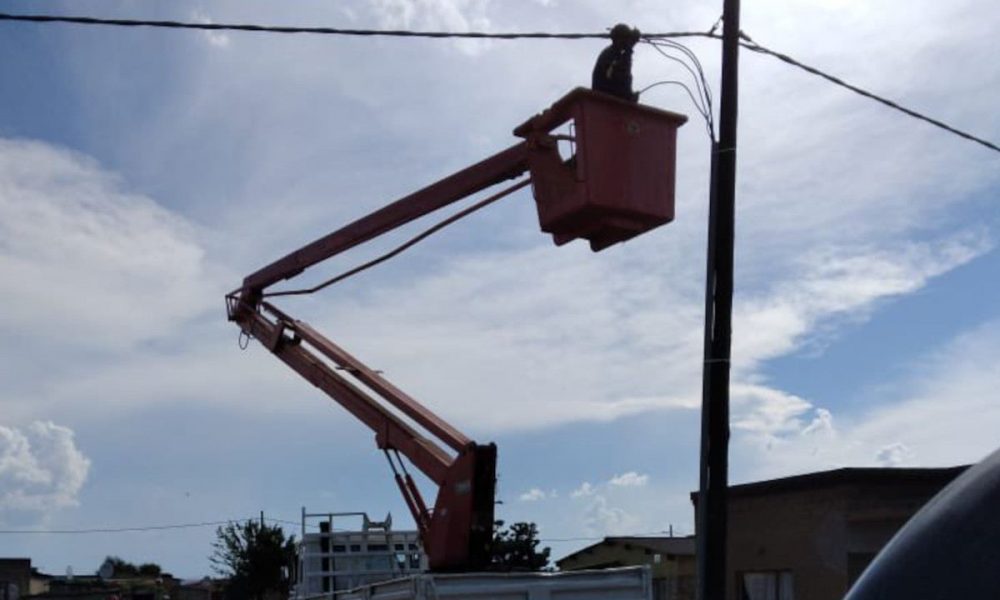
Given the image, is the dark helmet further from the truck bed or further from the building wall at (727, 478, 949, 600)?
the building wall at (727, 478, 949, 600)

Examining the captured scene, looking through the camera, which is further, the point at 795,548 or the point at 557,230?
the point at 795,548

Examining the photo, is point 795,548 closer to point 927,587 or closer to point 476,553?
point 476,553

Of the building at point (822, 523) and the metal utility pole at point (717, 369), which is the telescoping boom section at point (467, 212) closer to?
the metal utility pole at point (717, 369)

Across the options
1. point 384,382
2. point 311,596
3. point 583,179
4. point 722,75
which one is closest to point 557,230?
point 583,179

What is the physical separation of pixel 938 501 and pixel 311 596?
53.9ft

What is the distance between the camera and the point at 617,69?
11711 millimetres

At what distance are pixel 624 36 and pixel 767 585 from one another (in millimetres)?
17287

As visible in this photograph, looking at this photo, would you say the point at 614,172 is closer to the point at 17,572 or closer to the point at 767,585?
the point at 767,585

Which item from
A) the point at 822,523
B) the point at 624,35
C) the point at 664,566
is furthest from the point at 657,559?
the point at 624,35

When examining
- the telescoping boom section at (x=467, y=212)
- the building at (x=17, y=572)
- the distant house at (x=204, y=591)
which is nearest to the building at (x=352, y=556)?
the telescoping boom section at (x=467, y=212)

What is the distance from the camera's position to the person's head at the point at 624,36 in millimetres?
11992

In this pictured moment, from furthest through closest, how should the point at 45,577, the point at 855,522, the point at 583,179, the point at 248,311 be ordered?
1. the point at 45,577
2. the point at 855,522
3. the point at 248,311
4. the point at 583,179

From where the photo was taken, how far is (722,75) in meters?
13.0

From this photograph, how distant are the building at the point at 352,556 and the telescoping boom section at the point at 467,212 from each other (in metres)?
1.93
